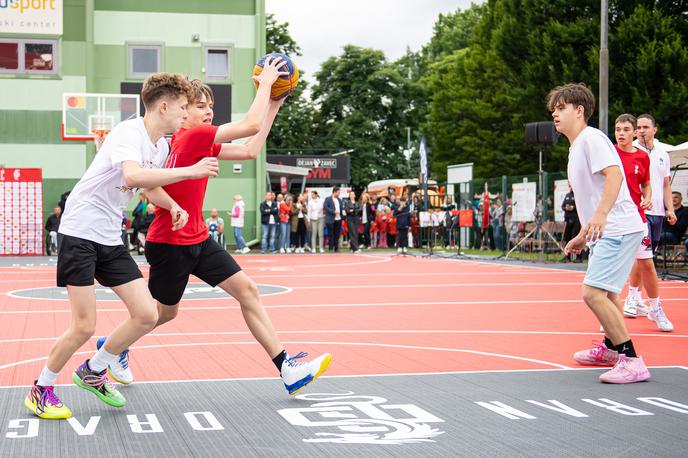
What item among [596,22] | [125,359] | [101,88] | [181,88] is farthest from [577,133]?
[596,22]

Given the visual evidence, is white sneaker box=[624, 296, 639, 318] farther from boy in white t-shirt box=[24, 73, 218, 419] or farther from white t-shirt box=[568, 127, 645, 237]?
boy in white t-shirt box=[24, 73, 218, 419]

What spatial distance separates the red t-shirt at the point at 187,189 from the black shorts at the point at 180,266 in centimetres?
6

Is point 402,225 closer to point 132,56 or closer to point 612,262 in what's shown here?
point 132,56

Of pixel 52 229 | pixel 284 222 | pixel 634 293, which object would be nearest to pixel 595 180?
pixel 634 293

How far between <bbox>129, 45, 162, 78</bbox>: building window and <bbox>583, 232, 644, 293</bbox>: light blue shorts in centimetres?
2683

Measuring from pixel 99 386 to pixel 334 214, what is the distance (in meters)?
24.2

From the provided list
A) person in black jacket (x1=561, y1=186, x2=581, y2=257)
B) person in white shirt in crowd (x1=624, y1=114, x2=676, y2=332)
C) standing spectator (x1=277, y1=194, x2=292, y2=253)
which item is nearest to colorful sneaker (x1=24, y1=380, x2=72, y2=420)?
person in white shirt in crowd (x1=624, y1=114, x2=676, y2=332)

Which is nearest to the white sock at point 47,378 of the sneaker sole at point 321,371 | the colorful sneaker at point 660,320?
the sneaker sole at point 321,371

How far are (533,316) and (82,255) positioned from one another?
22.6ft

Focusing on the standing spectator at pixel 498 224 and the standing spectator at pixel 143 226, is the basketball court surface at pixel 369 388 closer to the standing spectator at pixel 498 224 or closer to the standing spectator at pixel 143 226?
the standing spectator at pixel 143 226

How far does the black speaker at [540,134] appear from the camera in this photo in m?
20.8

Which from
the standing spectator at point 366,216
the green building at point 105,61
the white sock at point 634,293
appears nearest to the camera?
the white sock at point 634,293

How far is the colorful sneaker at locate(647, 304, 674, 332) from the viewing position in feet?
32.0

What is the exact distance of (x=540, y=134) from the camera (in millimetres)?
21000
